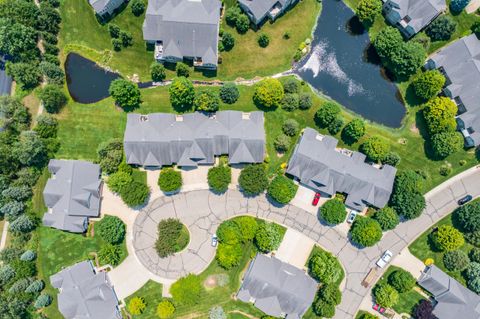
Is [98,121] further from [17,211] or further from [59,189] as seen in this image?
[17,211]

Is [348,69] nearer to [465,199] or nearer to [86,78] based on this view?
[465,199]

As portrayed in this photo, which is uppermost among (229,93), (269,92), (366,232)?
(269,92)

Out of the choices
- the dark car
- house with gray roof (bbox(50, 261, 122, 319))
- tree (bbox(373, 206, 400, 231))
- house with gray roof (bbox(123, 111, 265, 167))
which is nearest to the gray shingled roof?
tree (bbox(373, 206, 400, 231))

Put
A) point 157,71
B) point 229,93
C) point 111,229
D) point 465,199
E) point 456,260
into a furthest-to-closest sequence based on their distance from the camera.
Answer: point 157,71 < point 465,199 < point 229,93 < point 111,229 < point 456,260

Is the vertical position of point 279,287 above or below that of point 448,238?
below

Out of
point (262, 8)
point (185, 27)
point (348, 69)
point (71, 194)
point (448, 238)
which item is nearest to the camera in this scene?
point (448, 238)

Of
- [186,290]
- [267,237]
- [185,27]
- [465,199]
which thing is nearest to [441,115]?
[465,199]

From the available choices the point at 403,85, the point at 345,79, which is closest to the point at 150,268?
the point at 345,79
